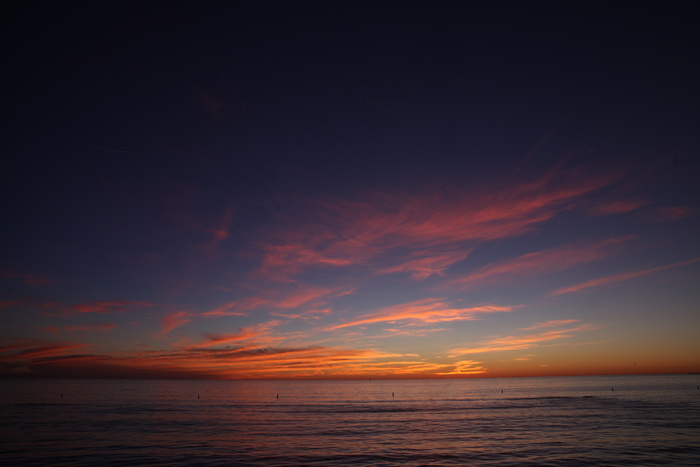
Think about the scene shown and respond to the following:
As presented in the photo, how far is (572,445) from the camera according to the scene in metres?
46.2

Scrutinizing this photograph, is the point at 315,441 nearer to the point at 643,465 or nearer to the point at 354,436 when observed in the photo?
the point at 354,436

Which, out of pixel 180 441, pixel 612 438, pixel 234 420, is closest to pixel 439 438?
pixel 612 438

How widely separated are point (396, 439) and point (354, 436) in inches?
252

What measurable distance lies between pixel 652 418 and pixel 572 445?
35.3 metres

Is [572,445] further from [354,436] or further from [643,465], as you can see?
[354,436]

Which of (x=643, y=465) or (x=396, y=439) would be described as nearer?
(x=643, y=465)

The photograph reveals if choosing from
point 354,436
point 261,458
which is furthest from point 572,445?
point 261,458

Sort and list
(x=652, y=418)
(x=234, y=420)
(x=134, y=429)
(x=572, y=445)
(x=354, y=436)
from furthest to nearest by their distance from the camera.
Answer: (x=234, y=420) < (x=652, y=418) < (x=134, y=429) < (x=354, y=436) < (x=572, y=445)

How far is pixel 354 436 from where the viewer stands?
55406 mm

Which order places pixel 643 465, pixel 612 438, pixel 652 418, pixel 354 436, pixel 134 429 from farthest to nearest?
pixel 652 418, pixel 134 429, pixel 354 436, pixel 612 438, pixel 643 465

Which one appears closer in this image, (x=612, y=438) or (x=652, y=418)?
(x=612, y=438)

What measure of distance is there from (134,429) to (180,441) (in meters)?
15.9

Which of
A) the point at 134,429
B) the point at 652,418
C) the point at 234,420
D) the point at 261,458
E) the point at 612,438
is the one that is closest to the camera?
the point at 261,458

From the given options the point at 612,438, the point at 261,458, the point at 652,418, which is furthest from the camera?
the point at 652,418
